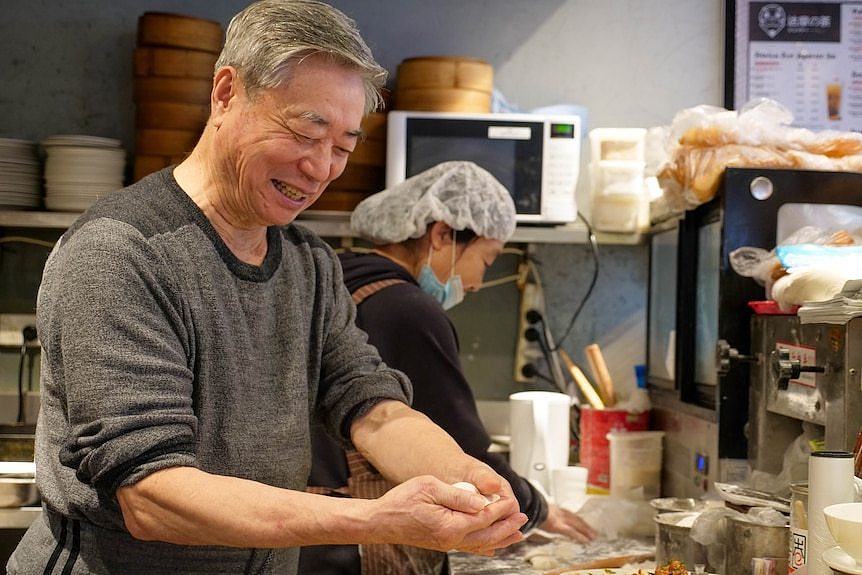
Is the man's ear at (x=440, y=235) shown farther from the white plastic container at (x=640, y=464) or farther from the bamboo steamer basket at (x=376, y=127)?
the white plastic container at (x=640, y=464)

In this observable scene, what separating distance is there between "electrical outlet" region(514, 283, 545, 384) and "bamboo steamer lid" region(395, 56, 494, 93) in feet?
2.46

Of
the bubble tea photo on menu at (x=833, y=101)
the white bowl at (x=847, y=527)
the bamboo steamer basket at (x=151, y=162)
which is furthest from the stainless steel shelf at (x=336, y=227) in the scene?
the white bowl at (x=847, y=527)

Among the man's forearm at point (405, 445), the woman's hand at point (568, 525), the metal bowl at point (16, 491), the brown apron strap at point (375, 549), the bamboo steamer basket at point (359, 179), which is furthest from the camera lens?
the bamboo steamer basket at point (359, 179)

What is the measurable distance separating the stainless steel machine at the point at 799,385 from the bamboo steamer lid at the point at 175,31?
2.06 metres

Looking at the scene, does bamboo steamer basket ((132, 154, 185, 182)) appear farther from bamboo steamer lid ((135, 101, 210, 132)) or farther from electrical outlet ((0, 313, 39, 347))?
electrical outlet ((0, 313, 39, 347))

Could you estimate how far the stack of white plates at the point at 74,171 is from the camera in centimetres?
339

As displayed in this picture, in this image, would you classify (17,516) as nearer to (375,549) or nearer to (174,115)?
(375,549)

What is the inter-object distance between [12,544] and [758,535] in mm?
2635

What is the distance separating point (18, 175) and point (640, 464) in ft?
7.31

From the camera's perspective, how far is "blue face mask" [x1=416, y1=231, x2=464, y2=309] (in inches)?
111

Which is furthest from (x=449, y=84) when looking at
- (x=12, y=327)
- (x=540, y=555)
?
(x=12, y=327)

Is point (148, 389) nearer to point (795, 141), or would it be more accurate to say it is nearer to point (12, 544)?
point (795, 141)

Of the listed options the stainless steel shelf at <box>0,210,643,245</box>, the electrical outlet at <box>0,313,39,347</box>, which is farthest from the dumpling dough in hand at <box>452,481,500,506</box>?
the electrical outlet at <box>0,313,39,347</box>

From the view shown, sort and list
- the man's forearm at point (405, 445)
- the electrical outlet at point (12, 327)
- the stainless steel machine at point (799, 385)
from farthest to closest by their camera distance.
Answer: the electrical outlet at point (12, 327) < the stainless steel machine at point (799, 385) < the man's forearm at point (405, 445)
